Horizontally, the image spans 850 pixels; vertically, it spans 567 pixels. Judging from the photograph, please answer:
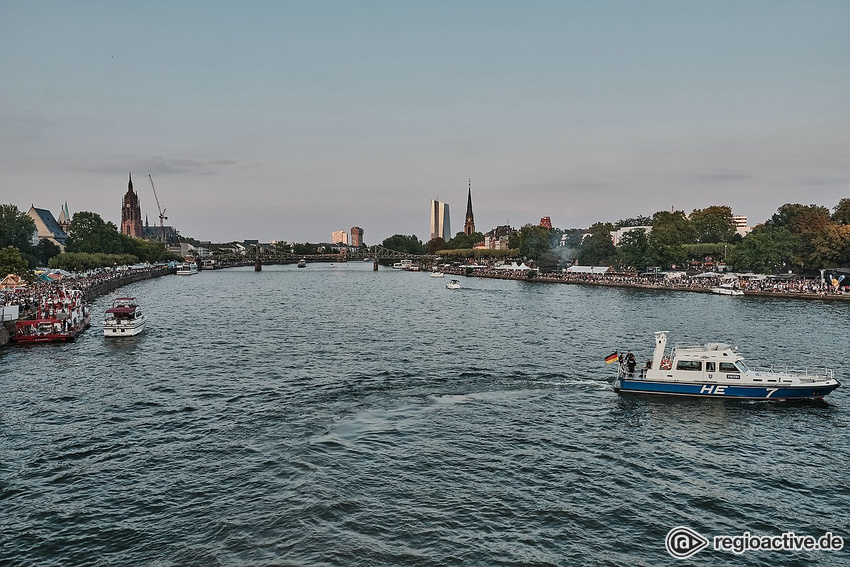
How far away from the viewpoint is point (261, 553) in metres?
22.5

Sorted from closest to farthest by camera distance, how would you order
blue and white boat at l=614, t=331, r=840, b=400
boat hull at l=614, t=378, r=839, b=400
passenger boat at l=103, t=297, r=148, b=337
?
boat hull at l=614, t=378, r=839, b=400, blue and white boat at l=614, t=331, r=840, b=400, passenger boat at l=103, t=297, r=148, b=337

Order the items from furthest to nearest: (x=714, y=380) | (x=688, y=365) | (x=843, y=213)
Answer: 1. (x=843, y=213)
2. (x=688, y=365)
3. (x=714, y=380)

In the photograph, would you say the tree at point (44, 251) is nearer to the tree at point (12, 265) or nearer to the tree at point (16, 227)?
the tree at point (16, 227)

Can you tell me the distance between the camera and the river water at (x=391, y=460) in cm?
2375

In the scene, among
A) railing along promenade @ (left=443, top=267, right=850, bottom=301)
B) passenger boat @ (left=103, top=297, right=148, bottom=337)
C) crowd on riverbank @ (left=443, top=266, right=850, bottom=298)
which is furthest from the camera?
crowd on riverbank @ (left=443, top=266, right=850, bottom=298)

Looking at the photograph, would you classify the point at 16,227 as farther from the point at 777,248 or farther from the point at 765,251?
the point at 777,248

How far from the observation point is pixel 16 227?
158 meters

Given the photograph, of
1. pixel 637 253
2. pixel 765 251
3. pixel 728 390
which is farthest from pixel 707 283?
pixel 728 390

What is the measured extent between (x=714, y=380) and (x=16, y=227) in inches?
6888

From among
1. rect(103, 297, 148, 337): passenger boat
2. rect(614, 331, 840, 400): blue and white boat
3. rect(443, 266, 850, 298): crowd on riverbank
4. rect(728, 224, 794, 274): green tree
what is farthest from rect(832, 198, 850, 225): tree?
rect(103, 297, 148, 337): passenger boat

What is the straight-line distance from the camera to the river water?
2375 centimetres

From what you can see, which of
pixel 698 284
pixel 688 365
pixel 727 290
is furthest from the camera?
pixel 698 284

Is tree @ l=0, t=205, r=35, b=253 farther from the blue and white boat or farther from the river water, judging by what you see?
the blue and white boat

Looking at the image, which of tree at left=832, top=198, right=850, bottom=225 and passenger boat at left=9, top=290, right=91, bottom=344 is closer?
passenger boat at left=9, top=290, right=91, bottom=344
